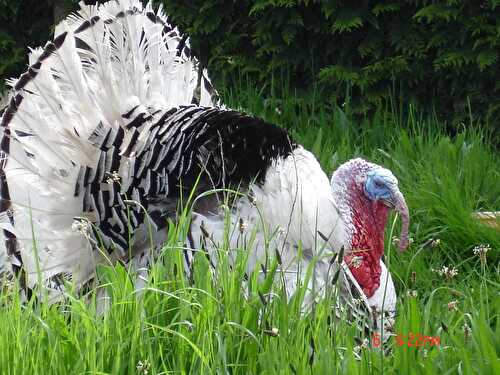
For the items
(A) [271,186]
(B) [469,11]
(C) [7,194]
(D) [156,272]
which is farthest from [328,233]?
(B) [469,11]

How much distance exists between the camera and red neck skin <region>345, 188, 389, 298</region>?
11.0 feet

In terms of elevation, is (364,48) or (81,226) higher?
(364,48)

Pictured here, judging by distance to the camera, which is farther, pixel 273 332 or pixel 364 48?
pixel 364 48

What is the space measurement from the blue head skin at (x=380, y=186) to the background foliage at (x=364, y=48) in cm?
156

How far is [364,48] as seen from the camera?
208 inches

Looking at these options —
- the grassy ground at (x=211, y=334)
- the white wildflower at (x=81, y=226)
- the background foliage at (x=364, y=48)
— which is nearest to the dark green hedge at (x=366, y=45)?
the background foliage at (x=364, y=48)

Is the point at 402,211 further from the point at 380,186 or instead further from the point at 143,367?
the point at 143,367

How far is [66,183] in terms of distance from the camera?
330 cm

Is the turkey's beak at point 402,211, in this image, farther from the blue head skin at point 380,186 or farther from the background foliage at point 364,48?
the background foliage at point 364,48

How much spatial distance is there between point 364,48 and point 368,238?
6.64ft
